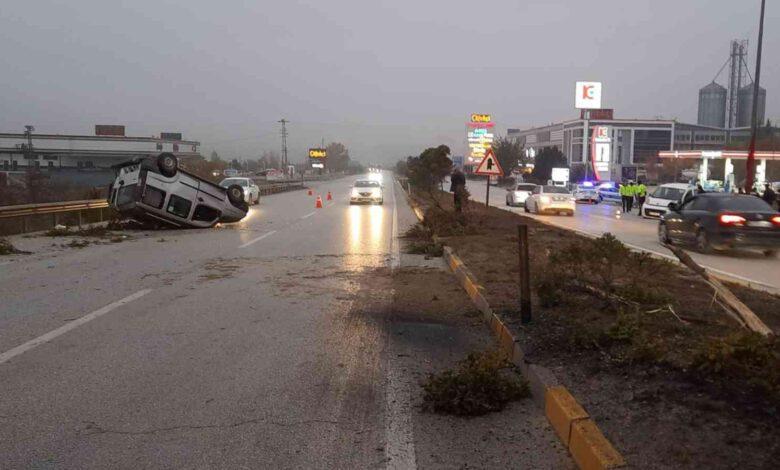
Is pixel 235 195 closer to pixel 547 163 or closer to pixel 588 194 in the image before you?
pixel 588 194

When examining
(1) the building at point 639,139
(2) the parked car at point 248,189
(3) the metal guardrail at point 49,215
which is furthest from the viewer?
(1) the building at point 639,139

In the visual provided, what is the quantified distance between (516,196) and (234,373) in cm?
3409

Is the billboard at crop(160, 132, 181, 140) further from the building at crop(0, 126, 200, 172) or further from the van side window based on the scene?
the van side window

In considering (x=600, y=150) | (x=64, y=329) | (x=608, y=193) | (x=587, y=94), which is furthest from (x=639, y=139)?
(x=64, y=329)

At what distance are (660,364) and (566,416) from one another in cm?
117

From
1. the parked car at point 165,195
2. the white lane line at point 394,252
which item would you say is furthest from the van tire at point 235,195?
the white lane line at point 394,252

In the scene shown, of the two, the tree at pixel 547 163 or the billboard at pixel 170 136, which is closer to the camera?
the tree at pixel 547 163

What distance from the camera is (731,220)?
1439 centimetres

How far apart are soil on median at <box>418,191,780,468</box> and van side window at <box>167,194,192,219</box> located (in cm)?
1330

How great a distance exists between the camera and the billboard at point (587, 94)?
299ft

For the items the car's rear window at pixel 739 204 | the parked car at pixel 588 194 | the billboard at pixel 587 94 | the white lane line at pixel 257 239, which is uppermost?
the billboard at pixel 587 94

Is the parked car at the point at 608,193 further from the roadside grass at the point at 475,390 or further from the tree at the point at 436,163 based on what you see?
the roadside grass at the point at 475,390

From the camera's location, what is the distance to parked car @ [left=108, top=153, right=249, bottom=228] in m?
18.8

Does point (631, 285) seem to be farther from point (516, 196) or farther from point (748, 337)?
point (516, 196)
